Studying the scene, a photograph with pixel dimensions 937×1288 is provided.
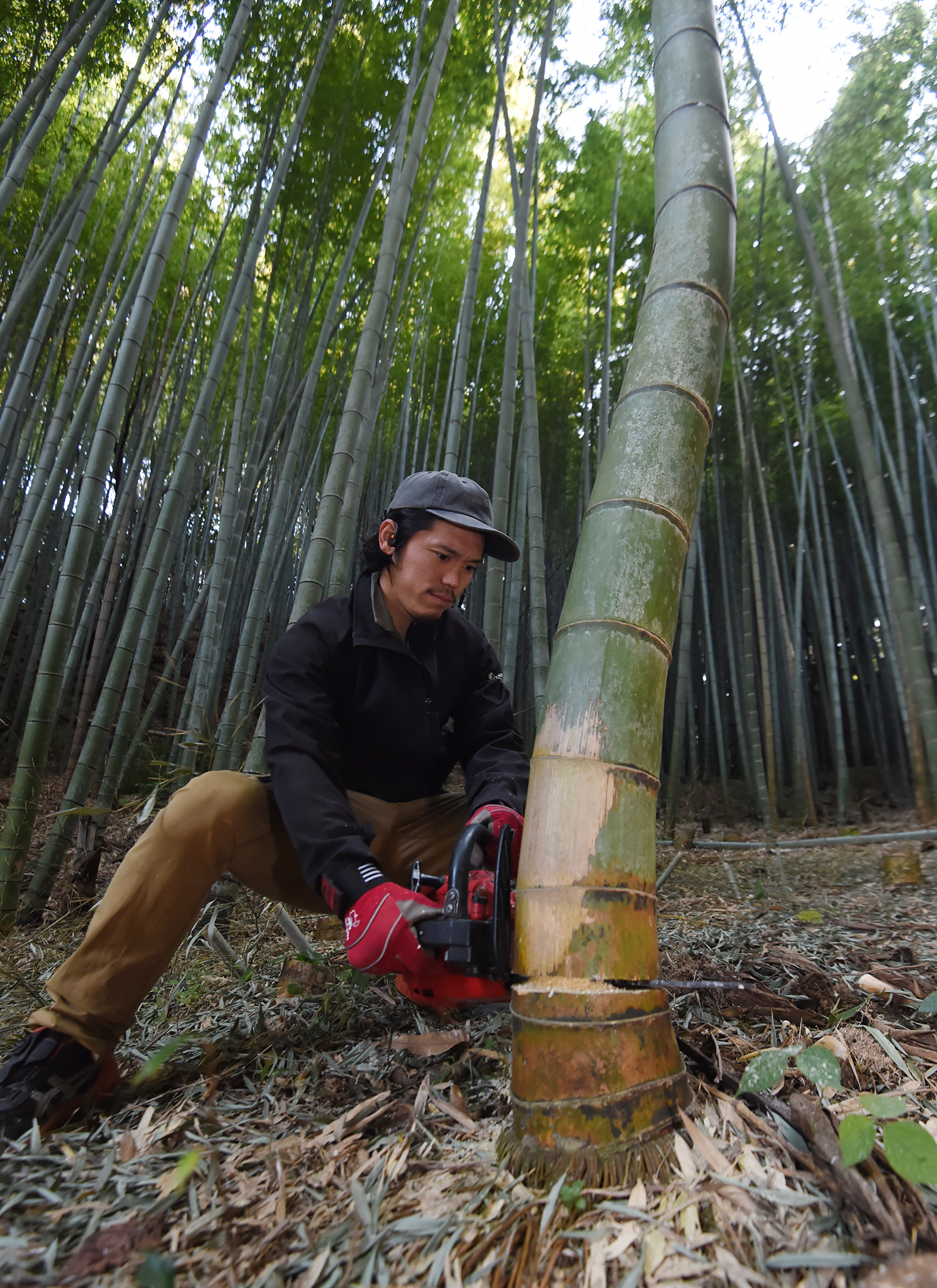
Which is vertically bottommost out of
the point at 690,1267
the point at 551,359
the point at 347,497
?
the point at 690,1267

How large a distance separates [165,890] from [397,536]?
0.81 meters

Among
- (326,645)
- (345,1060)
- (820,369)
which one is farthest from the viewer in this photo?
(820,369)

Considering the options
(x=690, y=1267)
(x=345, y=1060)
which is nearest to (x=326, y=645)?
(x=345, y=1060)

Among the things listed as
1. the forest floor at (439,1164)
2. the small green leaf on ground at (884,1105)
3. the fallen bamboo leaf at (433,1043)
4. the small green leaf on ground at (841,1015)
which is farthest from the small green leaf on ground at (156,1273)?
the small green leaf on ground at (841,1015)

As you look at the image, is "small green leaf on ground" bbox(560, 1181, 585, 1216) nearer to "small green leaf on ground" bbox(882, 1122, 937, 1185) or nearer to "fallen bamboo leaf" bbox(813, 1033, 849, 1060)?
"small green leaf on ground" bbox(882, 1122, 937, 1185)

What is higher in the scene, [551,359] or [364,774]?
[551,359]

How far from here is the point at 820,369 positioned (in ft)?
18.6

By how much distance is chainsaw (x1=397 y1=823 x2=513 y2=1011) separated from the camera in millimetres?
871

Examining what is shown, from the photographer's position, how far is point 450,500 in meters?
1.37

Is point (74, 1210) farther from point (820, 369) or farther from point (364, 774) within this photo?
point (820, 369)

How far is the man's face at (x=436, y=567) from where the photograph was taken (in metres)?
1.35

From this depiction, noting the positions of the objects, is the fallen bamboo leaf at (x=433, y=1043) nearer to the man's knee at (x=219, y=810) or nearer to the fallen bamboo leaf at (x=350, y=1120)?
the fallen bamboo leaf at (x=350, y=1120)

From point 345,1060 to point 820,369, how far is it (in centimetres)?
637

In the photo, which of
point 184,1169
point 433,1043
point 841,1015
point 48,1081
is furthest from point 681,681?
point 184,1169
